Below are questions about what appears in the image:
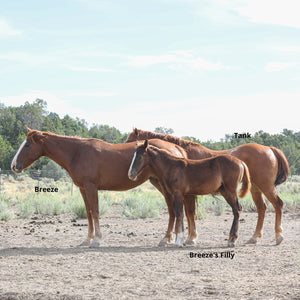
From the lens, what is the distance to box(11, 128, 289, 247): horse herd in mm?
10234

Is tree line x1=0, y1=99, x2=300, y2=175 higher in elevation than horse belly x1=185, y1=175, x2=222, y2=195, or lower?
higher

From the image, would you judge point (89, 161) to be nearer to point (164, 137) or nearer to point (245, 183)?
point (164, 137)

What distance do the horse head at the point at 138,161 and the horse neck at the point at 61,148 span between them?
1.60 m

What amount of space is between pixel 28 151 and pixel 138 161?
259 centimetres

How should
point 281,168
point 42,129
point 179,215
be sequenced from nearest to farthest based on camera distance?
1. point 179,215
2. point 281,168
3. point 42,129

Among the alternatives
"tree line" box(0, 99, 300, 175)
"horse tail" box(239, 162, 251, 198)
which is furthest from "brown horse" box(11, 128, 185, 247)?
"tree line" box(0, 99, 300, 175)

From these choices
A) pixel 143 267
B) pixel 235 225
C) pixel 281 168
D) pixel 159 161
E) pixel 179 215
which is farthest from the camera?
pixel 281 168

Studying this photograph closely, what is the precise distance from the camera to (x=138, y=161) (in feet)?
33.5

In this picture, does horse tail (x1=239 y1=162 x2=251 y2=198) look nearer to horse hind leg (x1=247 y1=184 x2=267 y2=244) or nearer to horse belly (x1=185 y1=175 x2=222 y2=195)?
horse belly (x1=185 y1=175 x2=222 y2=195)

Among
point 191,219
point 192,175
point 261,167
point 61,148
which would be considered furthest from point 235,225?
point 61,148

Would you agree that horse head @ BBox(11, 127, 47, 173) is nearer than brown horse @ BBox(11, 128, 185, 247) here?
No

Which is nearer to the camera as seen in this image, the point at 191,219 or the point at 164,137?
the point at 191,219

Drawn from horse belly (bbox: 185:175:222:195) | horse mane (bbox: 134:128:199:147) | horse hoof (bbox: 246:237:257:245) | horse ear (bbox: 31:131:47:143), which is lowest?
horse hoof (bbox: 246:237:257:245)

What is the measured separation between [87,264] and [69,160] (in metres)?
3.07
